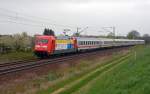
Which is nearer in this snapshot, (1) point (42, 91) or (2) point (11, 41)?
(1) point (42, 91)

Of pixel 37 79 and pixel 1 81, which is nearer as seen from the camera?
pixel 1 81

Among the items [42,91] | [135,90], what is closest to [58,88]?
[42,91]

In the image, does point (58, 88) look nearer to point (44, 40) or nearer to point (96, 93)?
point (96, 93)

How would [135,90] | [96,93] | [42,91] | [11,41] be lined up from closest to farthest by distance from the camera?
[135,90] < [96,93] < [42,91] < [11,41]

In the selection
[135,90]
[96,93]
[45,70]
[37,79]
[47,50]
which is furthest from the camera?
[47,50]

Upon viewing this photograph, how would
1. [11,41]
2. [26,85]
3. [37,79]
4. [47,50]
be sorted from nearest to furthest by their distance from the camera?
[26,85]
[37,79]
[47,50]
[11,41]

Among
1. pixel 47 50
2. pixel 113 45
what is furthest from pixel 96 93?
pixel 113 45

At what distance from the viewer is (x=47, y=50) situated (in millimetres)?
38125

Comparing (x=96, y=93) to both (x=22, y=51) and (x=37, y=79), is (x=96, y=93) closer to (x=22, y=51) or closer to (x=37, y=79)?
(x=37, y=79)

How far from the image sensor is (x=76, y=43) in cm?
4994

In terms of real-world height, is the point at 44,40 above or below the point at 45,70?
above

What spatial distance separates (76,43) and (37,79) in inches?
1094

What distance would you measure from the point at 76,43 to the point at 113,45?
110ft

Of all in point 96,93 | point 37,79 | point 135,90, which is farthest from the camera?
point 37,79
